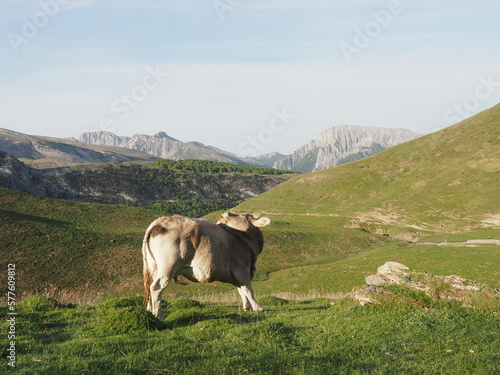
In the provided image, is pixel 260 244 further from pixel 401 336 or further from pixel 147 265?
pixel 401 336

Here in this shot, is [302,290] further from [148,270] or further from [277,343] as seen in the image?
[277,343]

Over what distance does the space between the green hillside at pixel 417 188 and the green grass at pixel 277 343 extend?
75.3m

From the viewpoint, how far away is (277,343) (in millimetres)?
10523

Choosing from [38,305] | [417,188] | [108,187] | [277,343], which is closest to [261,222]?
[277,343]

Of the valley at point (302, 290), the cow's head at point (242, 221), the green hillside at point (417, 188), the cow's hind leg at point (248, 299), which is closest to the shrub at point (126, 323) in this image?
the valley at point (302, 290)

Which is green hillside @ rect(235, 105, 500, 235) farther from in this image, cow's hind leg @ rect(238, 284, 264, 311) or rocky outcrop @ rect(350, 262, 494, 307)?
cow's hind leg @ rect(238, 284, 264, 311)

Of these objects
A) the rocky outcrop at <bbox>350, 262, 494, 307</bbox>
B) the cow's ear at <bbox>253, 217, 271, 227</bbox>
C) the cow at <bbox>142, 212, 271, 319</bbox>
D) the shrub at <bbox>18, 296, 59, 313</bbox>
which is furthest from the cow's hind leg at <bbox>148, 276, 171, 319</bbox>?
the rocky outcrop at <bbox>350, 262, 494, 307</bbox>

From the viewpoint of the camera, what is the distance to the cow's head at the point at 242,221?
670 inches

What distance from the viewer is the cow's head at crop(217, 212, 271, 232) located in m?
17.0

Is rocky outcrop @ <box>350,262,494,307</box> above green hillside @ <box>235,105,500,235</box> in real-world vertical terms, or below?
below

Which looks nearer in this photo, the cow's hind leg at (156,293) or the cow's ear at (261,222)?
the cow's hind leg at (156,293)

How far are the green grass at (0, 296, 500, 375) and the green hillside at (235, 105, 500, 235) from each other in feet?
247

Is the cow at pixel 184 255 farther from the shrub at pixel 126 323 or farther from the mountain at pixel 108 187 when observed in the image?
the mountain at pixel 108 187

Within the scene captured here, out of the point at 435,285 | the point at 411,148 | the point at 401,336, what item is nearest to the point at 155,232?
the point at 401,336
